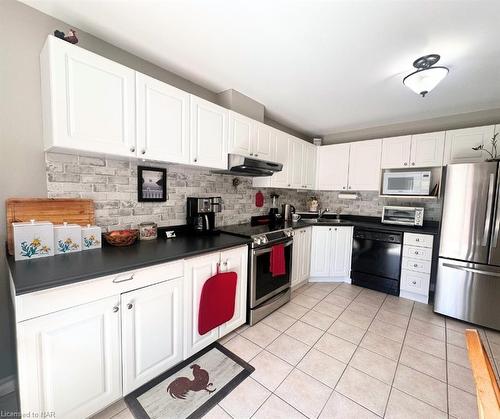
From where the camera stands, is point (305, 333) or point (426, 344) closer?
point (426, 344)

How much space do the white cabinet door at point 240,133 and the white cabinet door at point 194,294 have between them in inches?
48.0

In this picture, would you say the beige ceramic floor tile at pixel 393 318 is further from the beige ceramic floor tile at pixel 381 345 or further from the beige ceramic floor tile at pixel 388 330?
the beige ceramic floor tile at pixel 381 345

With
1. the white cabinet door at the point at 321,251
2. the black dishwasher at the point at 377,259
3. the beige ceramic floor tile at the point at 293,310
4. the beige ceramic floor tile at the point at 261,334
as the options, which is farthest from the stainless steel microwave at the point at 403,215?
the beige ceramic floor tile at the point at 261,334

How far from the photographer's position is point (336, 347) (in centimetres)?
202

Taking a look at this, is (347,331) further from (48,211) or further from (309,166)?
(48,211)

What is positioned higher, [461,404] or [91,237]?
[91,237]

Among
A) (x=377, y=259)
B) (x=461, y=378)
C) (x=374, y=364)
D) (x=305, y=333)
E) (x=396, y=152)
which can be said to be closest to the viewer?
(x=461, y=378)

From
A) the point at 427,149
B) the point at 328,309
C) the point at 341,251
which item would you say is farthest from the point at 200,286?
the point at 427,149

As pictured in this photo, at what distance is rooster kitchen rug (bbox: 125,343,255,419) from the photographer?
4.58 feet

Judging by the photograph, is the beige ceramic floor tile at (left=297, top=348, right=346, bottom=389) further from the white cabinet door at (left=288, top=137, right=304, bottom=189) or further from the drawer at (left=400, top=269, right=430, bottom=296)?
the white cabinet door at (left=288, top=137, right=304, bottom=189)

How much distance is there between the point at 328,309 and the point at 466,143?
2.76 m

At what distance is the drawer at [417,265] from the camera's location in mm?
2885

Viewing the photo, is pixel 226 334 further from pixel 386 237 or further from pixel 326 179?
pixel 326 179

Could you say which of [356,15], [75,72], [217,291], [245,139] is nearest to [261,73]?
[245,139]
